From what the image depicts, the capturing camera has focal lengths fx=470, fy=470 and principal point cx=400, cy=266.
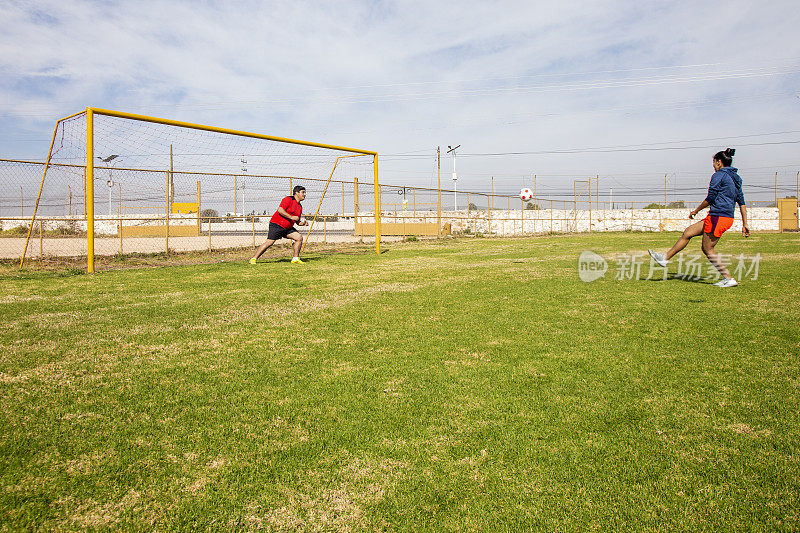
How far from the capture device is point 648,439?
221cm

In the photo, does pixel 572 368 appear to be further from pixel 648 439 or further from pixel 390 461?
pixel 390 461

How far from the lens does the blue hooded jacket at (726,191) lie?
6.73m

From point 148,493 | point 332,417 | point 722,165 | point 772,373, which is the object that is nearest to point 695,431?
point 772,373

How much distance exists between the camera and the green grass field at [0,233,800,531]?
67.8 inches

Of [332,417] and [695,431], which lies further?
[332,417]

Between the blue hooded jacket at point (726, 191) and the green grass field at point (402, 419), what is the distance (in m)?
2.14

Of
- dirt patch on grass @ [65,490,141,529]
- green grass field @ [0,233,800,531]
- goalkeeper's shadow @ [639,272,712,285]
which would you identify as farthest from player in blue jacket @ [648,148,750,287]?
dirt patch on grass @ [65,490,141,529]

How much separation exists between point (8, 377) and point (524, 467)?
10.5 ft

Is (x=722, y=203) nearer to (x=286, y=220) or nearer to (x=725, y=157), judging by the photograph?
(x=725, y=157)

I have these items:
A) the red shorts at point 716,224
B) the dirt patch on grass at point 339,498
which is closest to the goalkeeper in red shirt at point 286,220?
the red shorts at point 716,224

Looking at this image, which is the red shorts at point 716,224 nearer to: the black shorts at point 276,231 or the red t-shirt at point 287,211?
the red t-shirt at point 287,211

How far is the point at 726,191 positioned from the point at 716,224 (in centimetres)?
52

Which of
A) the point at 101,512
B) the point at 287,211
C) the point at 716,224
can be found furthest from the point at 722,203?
the point at 287,211

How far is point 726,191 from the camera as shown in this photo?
675cm
